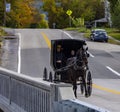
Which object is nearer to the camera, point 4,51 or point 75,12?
point 4,51

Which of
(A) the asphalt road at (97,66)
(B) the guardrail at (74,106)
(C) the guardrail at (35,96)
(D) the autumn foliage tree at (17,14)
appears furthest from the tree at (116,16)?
(B) the guardrail at (74,106)

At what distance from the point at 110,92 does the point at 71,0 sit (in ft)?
303

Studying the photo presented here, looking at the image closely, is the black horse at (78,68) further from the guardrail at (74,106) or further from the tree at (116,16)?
the tree at (116,16)

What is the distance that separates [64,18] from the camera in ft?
373

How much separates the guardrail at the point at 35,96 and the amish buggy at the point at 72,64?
3791 millimetres

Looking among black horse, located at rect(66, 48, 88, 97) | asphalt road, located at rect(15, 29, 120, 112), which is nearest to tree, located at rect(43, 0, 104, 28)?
asphalt road, located at rect(15, 29, 120, 112)

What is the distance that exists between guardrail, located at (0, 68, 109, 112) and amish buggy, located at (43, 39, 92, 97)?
379cm

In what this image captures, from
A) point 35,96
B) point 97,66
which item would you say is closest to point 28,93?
point 35,96

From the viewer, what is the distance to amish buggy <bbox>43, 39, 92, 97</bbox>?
17.5 m

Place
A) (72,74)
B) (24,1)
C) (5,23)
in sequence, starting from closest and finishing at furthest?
(72,74) < (5,23) < (24,1)

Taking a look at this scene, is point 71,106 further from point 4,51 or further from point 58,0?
point 58,0

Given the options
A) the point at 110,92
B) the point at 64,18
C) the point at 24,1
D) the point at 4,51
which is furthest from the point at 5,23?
the point at 110,92

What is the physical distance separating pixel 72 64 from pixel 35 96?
24.2 ft

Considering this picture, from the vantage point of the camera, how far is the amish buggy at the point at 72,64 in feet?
57.3
